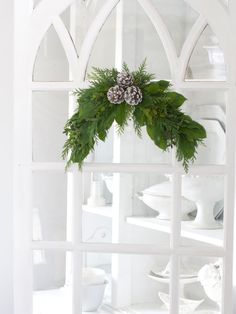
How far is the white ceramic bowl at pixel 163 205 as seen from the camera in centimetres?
238

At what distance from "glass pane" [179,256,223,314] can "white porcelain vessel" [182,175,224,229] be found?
138 mm

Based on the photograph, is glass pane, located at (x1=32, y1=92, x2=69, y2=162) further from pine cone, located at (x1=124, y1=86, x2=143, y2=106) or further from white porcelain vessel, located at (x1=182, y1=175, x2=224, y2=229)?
white porcelain vessel, located at (x1=182, y1=175, x2=224, y2=229)

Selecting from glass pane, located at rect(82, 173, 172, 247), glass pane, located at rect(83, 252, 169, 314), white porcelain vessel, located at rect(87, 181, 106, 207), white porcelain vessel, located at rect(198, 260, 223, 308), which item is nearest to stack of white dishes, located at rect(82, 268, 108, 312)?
glass pane, located at rect(83, 252, 169, 314)

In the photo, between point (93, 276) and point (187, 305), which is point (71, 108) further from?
point (187, 305)

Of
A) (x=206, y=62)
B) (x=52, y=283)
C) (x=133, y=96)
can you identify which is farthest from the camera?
(x=52, y=283)

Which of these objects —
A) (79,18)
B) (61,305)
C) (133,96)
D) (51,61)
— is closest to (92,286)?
(61,305)

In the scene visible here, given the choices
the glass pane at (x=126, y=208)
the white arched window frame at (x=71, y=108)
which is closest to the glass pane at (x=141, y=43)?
the white arched window frame at (x=71, y=108)

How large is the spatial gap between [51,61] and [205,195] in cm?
77

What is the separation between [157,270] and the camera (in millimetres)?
2398

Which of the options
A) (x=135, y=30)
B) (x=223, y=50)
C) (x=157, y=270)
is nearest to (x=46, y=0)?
(x=135, y=30)

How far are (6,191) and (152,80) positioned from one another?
70 centimetres

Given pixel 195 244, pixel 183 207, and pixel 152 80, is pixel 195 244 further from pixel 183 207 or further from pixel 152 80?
pixel 152 80

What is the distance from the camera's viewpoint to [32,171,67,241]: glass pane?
2412 mm

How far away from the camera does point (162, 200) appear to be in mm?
2387
